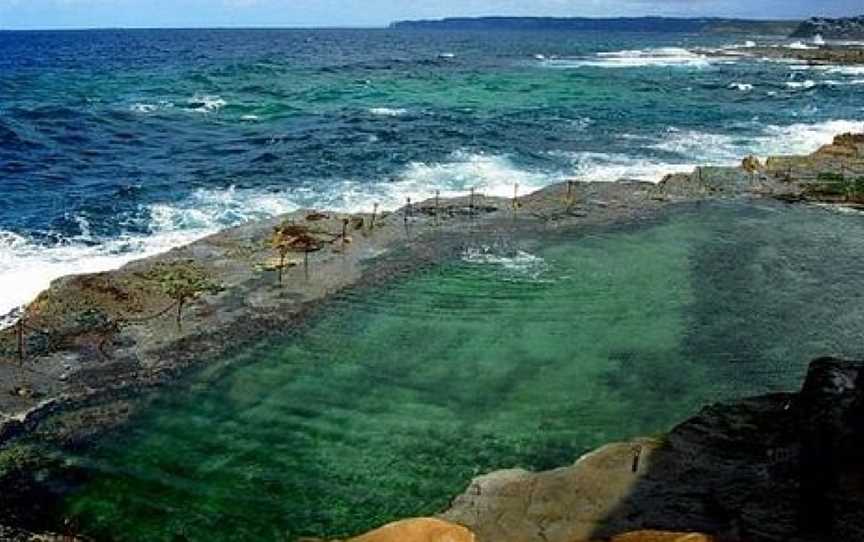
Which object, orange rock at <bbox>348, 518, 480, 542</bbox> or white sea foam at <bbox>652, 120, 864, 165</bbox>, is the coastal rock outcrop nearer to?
orange rock at <bbox>348, 518, 480, 542</bbox>

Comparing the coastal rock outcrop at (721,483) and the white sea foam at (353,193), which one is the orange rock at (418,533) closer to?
the coastal rock outcrop at (721,483)

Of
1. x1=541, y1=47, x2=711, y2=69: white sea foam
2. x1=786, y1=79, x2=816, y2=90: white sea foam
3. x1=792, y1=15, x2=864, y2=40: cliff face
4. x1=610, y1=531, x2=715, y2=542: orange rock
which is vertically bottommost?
x1=610, y1=531, x2=715, y2=542: orange rock

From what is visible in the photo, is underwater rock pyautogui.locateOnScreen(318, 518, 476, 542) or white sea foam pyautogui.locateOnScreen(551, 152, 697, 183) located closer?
underwater rock pyautogui.locateOnScreen(318, 518, 476, 542)

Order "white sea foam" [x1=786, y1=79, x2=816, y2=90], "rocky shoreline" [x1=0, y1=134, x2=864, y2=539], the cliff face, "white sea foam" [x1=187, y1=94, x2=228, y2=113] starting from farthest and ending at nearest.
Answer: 1. the cliff face
2. "white sea foam" [x1=786, y1=79, x2=816, y2=90]
3. "white sea foam" [x1=187, y1=94, x2=228, y2=113]
4. "rocky shoreline" [x1=0, y1=134, x2=864, y2=539]

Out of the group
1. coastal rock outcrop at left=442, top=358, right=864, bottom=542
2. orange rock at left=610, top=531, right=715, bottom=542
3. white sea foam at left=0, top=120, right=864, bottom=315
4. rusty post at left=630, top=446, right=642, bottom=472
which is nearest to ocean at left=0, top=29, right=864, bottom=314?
white sea foam at left=0, top=120, right=864, bottom=315

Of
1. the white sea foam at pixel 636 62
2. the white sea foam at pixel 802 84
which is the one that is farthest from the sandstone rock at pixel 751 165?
the white sea foam at pixel 636 62

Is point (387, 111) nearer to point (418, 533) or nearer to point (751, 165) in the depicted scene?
point (751, 165)

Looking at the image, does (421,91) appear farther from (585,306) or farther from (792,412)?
(792,412)

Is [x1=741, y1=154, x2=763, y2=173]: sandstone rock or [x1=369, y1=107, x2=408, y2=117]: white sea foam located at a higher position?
[x1=369, y1=107, x2=408, y2=117]: white sea foam
